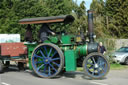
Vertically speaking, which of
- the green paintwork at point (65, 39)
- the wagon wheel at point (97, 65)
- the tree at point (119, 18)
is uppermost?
the tree at point (119, 18)

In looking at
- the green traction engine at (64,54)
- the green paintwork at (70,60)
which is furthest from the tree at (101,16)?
the green paintwork at (70,60)

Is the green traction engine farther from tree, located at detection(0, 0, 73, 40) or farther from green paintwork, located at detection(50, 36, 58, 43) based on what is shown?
tree, located at detection(0, 0, 73, 40)

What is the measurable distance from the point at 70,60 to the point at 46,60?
1.06 metres

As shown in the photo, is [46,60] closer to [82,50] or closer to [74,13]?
[82,50]

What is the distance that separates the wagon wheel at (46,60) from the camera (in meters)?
9.04

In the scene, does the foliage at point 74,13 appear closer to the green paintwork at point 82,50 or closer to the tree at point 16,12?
the tree at point 16,12

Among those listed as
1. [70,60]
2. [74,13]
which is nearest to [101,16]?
[74,13]

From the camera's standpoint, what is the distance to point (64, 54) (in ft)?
29.2

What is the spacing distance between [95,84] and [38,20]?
138 inches

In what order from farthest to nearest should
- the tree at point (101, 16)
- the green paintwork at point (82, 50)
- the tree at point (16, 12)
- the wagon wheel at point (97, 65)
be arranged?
the tree at point (101, 16) → the tree at point (16, 12) → the green paintwork at point (82, 50) → the wagon wheel at point (97, 65)

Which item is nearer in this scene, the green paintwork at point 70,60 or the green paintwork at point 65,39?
the green paintwork at point 70,60

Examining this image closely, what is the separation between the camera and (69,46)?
9.12 metres

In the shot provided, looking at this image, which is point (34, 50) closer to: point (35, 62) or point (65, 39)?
point (35, 62)

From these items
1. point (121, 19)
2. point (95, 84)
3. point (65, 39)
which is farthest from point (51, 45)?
point (121, 19)
